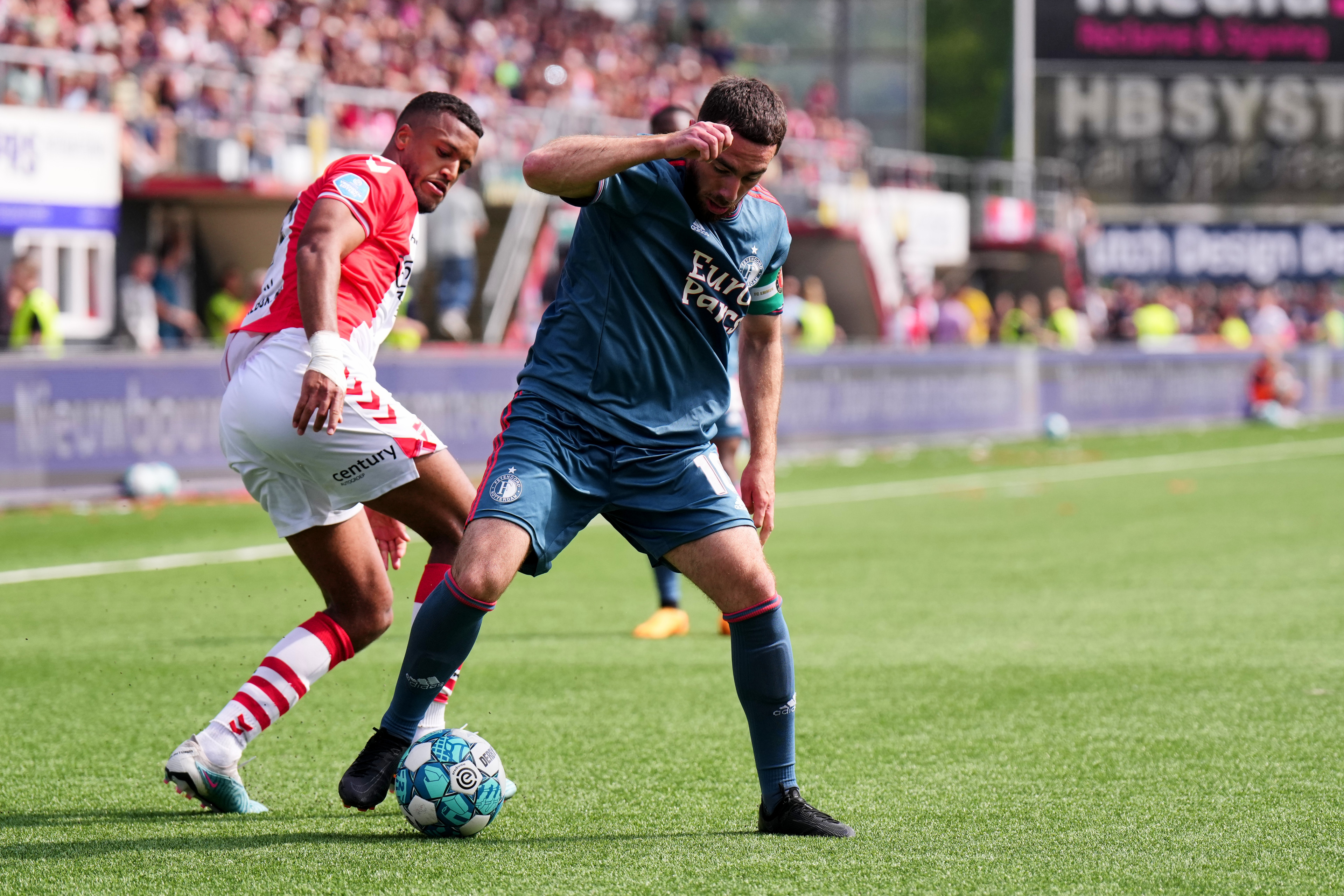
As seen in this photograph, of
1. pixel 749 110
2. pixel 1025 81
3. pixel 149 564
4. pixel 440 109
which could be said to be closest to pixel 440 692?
pixel 440 109

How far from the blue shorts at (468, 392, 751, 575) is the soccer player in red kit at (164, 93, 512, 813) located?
437 millimetres

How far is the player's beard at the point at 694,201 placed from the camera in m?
4.65

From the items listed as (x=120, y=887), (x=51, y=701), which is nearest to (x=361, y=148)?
(x=51, y=701)

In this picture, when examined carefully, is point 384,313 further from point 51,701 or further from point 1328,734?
point 1328,734

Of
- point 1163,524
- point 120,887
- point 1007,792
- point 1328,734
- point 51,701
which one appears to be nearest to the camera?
point 120,887

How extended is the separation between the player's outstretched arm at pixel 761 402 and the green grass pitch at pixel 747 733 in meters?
0.92

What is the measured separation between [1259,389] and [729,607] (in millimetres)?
25718

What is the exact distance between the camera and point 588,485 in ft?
15.3

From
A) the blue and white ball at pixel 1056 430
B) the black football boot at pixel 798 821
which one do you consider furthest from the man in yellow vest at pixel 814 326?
the black football boot at pixel 798 821

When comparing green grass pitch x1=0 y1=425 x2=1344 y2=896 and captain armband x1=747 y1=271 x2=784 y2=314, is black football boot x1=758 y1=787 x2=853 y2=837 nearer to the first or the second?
green grass pitch x1=0 y1=425 x2=1344 y2=896

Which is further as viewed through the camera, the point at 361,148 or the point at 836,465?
the point at 361,148

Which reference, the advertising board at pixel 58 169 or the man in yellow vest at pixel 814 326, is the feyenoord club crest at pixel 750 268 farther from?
the man in yellow vest at pixel 814 326

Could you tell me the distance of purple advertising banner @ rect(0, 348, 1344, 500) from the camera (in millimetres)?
14016

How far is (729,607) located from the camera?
4727mm
